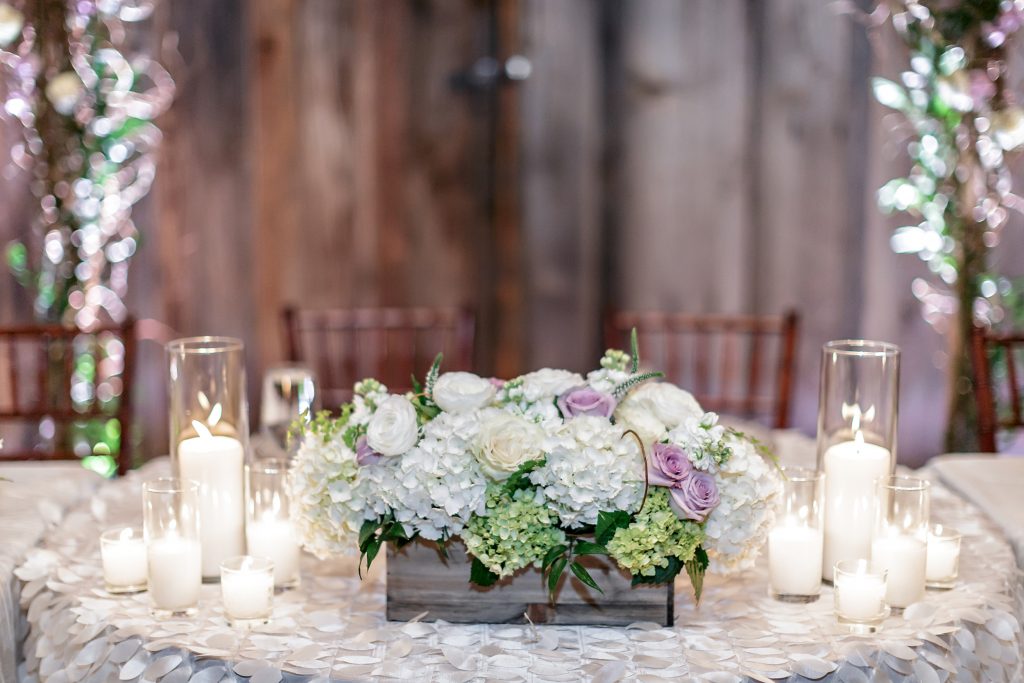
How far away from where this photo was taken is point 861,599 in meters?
1.22

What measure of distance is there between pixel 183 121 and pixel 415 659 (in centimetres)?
250

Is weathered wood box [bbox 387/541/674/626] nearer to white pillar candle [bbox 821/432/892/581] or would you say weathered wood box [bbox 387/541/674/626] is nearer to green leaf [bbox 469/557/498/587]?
green leaf [bbox 469/557/498/587]

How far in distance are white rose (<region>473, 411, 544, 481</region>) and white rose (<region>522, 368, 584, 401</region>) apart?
7 cm

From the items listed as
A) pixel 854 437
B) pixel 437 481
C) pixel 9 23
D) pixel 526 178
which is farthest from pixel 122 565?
pixel 526 178

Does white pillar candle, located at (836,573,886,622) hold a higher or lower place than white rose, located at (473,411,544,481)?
lower

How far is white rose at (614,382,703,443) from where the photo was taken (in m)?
1.23

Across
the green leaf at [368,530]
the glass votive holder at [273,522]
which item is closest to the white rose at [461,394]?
the green leaf at [368,530]

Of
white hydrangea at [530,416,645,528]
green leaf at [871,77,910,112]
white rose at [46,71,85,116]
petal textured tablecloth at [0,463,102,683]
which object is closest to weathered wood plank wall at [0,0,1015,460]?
green leaf at [871,77,910,112]

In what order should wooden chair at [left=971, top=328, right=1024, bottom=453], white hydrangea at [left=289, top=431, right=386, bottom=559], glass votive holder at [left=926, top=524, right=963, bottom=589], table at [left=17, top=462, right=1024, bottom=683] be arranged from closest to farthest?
table at [left=17, top=462, right=1024, bottom=683]
white hydrangea at [left=289, top=431, right=386, bottom=559]
glass votive holder at [left=926, top=524, right=963, bottom=589]
wooden chair at [left=971, top=328, right=1024, bottom=453]

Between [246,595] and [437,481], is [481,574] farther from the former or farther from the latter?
[246,595]

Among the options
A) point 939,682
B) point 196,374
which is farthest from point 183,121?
point 939,682

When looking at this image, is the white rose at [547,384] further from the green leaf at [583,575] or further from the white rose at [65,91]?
the white rose at [65,91]

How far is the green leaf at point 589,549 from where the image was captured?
1193 millimetres

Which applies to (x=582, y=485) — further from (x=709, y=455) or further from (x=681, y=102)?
(x=681, y=102)
